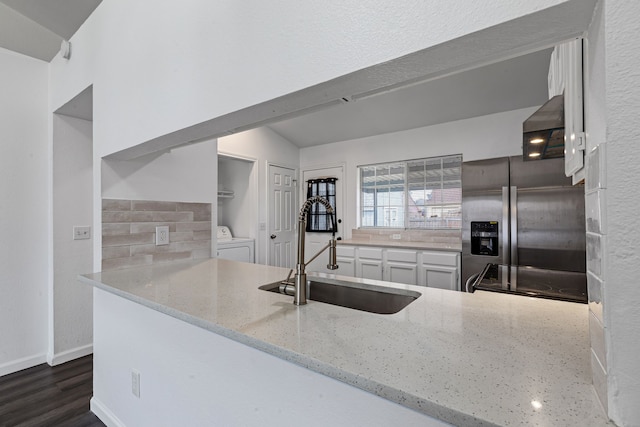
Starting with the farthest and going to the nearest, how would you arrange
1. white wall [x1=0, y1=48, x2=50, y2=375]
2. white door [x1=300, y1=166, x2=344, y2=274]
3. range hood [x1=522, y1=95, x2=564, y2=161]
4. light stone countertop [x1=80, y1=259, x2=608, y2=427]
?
white door [x1=300, y1=166, x2=344, y2=274] < white wall [x1=0, y1=48, x2=50, y2=375] < range hood [x1=522, y1=95, x2=564, y2=161] < light stone countertop [x1=80, y1=259, x2=608, y2=427]

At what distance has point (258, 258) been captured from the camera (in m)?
4.45

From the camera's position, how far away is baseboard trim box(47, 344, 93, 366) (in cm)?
255

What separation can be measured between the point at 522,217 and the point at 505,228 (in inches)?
6.7

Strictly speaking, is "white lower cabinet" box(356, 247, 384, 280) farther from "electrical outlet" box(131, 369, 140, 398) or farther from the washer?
"electrical outlet" box(131, 369, 140, 398)

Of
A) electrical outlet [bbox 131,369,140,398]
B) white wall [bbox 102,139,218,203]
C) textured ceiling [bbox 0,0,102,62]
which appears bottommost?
electrical outlet [bbox 131,369,140,398]

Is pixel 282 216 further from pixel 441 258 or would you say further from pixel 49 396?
pixel 49 396

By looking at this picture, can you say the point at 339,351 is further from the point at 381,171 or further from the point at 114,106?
the point at 381,171

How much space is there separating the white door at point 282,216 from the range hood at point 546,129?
364cm

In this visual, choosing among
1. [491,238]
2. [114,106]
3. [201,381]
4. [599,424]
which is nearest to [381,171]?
[491,238]

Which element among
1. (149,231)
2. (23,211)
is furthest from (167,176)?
(23,211)

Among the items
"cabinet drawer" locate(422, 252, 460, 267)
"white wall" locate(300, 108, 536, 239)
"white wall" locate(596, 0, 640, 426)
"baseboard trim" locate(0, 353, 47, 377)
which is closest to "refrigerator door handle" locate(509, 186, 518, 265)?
"cabinet drawer" locate(422, 252, 460, 267)

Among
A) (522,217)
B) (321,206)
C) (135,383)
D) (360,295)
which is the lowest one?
(135,383)

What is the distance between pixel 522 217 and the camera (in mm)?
2789

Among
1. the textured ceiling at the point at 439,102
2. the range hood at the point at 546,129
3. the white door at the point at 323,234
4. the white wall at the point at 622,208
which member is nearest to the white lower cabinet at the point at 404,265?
the white door at the point at 323,234
